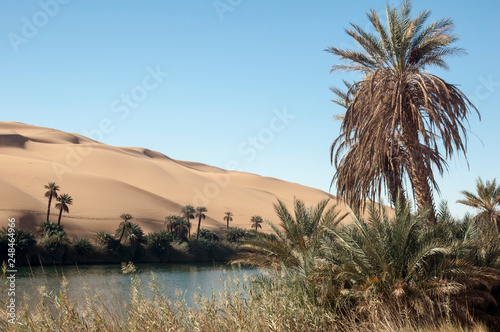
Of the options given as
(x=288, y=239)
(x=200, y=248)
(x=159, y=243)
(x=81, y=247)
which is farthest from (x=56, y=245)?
(x=288, y=239)

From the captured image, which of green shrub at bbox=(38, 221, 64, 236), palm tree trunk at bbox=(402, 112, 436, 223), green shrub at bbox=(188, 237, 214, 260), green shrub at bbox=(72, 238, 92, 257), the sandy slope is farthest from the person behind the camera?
the sandy slope

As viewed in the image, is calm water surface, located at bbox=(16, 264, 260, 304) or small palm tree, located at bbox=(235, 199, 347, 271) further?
small palm tree, located at bbox=(235, 199, 347, 271)

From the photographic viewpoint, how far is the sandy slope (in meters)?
52.7

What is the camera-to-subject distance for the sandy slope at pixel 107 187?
173ft

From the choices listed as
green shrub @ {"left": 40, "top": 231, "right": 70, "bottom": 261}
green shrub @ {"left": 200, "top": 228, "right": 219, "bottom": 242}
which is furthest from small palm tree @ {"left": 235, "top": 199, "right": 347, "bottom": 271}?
green shrub @ {"left": 200, "top": 228, "right": 219, "bottom": 242}

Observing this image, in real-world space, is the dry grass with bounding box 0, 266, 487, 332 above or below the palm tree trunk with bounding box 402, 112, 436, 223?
below

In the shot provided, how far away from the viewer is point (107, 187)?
71.6 m

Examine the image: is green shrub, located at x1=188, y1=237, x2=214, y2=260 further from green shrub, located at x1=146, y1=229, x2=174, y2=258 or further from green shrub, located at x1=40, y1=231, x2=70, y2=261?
green shrub, located at x1=40, y1=231, x2=70, y2=261

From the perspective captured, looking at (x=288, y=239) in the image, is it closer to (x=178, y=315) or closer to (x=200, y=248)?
(x=178, y=315)

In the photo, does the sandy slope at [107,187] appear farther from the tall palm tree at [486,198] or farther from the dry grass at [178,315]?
the dry grass at [178,315]

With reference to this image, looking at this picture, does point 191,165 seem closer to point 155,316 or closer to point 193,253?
point 193,253

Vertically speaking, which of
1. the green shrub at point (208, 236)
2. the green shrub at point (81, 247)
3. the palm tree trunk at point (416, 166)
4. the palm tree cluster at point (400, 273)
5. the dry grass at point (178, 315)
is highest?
the palm tree trunk at point (416, 166)

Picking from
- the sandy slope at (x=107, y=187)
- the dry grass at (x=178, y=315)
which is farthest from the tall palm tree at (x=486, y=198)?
the sandy slope at (x=107, y=187)

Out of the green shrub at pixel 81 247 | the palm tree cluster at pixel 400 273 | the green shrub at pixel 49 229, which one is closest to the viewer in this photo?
the palm tree cluster at pixel 400 273
